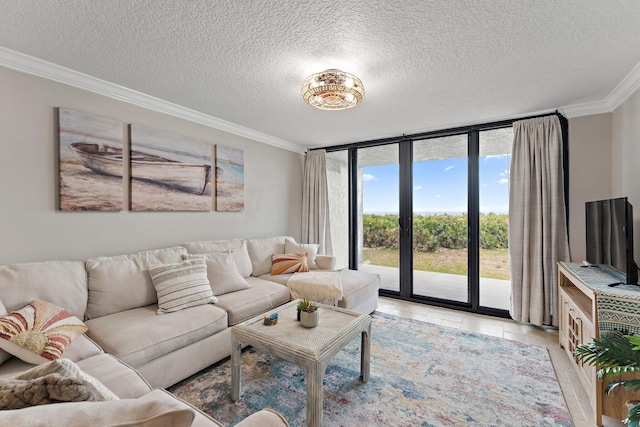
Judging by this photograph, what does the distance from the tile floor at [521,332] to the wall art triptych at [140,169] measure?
8.77 ft

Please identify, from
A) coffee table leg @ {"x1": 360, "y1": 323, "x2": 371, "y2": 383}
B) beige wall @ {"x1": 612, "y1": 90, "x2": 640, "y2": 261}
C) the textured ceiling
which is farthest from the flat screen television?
coffee table leg @ {"x1": 360, "y1": 323, "x2": 371, "y2": 383}

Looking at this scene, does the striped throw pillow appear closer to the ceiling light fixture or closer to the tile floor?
the ceiling light fixture

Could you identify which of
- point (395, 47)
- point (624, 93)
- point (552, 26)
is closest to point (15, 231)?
point (395, 47)

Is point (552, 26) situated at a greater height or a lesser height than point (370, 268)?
greater

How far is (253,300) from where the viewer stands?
264 centimetres

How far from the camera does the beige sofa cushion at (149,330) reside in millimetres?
1791

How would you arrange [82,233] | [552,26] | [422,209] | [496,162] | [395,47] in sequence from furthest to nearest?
[422,209]
[496,162]
[82,233]
[395,47]
[552,26]

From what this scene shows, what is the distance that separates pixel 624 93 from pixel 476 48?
5.65ft

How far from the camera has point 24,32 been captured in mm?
1812

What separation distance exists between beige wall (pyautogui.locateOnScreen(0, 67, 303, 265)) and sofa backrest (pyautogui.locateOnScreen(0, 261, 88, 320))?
1.13 ft

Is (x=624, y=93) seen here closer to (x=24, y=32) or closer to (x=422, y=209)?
(x=422, y=209)

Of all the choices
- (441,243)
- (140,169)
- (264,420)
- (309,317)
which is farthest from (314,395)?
(441,243)

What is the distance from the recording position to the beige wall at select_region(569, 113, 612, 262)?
2.90 m

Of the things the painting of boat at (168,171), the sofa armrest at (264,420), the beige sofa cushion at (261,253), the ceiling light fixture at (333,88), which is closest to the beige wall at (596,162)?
the ceiling light fixture at (333,88)
